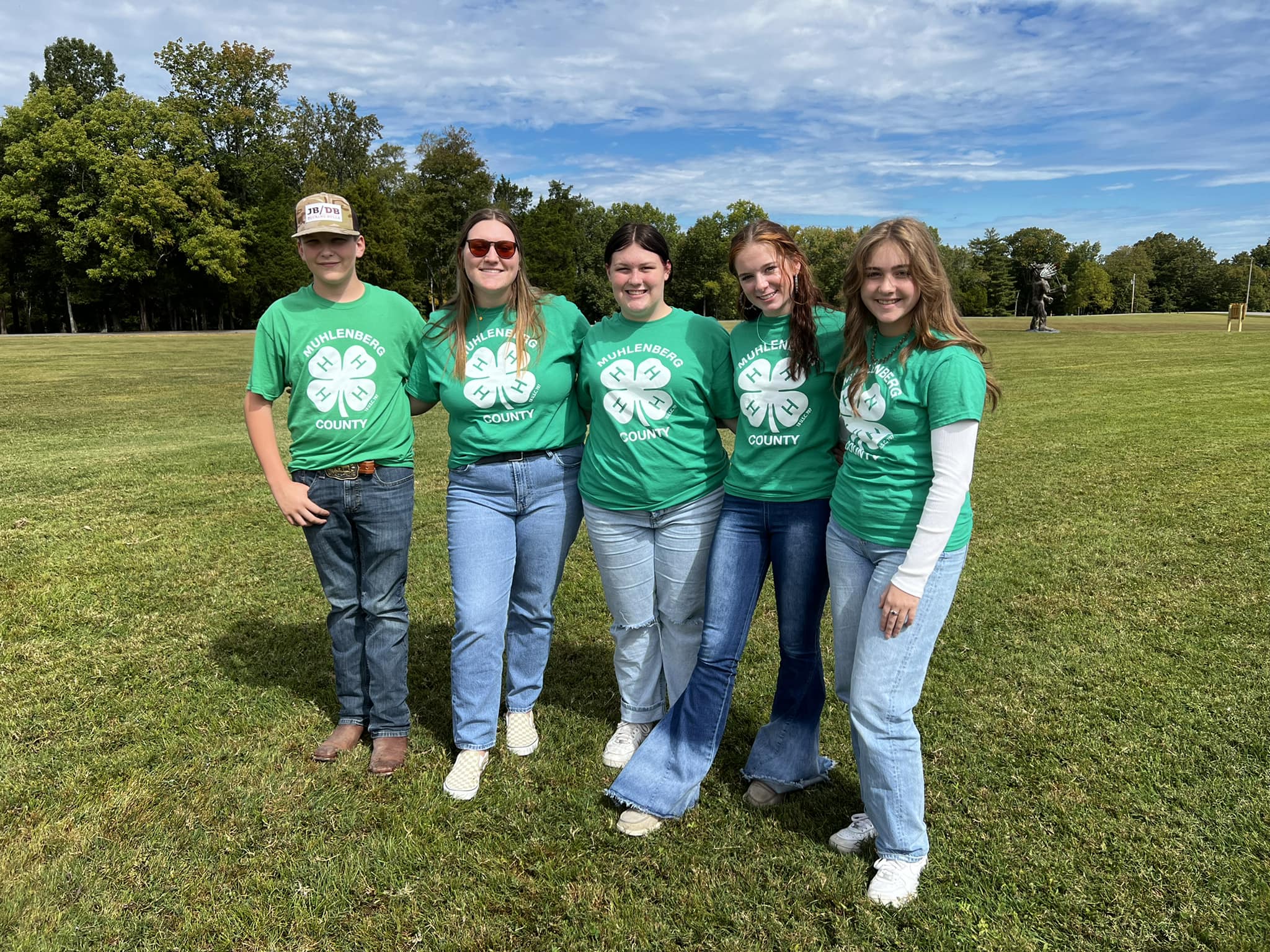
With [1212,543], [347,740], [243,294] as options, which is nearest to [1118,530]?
[1212,543]

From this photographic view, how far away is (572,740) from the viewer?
12.4 feet

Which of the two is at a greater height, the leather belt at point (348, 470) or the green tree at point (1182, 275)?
the green tree at point (1182, 275)

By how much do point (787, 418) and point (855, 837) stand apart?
1502 mm

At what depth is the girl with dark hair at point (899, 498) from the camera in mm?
2422

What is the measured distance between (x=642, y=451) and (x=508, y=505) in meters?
0.64

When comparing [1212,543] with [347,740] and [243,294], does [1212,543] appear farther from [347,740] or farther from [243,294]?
[243,294]

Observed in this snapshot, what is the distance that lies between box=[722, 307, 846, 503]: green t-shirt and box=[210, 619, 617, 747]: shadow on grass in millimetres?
1705

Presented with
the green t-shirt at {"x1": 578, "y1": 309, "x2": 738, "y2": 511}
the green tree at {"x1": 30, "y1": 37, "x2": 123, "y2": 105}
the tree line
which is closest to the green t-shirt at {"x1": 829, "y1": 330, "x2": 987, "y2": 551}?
the green t-shirt at {"x1": 578, "y1": 309, "x2": 738, "y2": 511}

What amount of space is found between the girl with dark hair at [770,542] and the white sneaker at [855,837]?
1.04 ft

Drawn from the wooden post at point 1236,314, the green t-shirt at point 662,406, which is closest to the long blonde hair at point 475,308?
the green t-shirt at point 662,406

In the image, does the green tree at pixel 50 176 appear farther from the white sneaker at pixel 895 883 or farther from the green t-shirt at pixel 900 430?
the white sneaker at pixel 895 883

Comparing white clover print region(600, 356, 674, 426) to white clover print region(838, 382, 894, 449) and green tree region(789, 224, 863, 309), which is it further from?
green tree region(789, 224, 863, 309)

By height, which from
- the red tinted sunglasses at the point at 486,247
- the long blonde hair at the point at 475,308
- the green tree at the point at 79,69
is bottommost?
the long blonde hair at the point at 475,308

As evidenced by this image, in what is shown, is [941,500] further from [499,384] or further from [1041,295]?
[1041,295]
